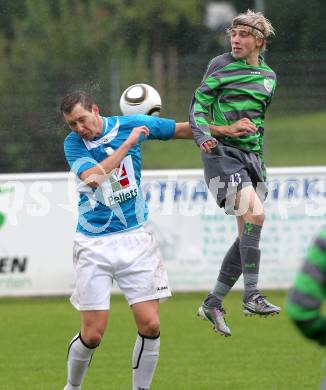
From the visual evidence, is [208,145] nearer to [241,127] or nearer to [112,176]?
[241,127]

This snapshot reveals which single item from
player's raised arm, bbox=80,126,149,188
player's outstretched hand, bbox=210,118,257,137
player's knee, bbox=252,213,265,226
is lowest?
player's knee, bbox=252,213,265,226

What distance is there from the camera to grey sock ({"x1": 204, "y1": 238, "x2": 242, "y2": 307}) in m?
7.02

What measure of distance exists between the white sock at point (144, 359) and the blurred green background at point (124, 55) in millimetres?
5536

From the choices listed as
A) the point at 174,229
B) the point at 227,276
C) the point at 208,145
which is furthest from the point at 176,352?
the point at 208,145

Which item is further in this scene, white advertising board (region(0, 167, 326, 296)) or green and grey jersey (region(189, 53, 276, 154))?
white advertising board (region(0, 167, 326, 296))

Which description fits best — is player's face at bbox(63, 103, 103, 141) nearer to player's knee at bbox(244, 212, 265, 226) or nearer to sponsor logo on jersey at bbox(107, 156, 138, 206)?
sponsor logo on jersey at bbox(107, 156, 138, 206)

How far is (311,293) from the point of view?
12.8 ft

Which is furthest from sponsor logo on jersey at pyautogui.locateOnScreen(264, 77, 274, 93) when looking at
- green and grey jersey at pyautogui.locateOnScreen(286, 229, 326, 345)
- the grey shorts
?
green and grey jersey at pyautogui.locateOnScreen(286, 229, 326, 345)

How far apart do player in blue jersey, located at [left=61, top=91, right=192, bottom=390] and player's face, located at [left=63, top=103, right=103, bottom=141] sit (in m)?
0.01

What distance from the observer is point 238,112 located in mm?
6586

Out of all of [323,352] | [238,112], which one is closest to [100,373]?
[323,352]

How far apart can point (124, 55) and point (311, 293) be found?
28.7 ft

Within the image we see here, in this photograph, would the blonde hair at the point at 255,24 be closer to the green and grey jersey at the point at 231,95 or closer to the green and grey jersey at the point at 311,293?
the green and grey jersey at the point at 231,95

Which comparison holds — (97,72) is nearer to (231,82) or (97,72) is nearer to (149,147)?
(149,147)
